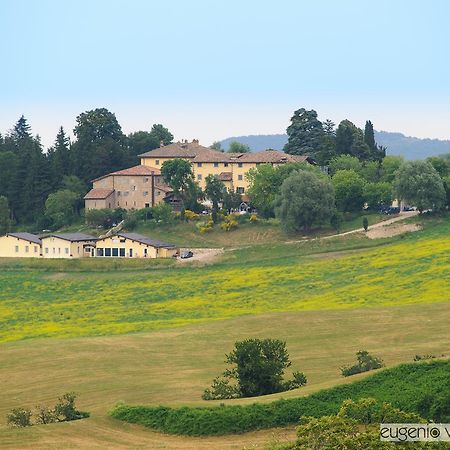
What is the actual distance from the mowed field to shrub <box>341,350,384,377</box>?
1.02 m

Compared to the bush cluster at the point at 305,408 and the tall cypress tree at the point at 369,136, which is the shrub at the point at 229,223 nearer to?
the tall cypress tree at the point at 369,136

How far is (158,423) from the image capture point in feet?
143

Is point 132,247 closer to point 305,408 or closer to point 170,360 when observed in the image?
point 170,360

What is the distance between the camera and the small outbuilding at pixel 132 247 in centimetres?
9800

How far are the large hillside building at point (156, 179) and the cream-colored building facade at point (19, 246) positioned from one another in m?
11.3

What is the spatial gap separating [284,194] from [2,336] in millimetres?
34424

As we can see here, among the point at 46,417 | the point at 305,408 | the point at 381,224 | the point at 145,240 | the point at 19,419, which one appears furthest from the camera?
the point at 145,240

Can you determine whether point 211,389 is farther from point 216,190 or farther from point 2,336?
point 216,190

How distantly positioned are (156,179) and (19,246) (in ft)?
53.5

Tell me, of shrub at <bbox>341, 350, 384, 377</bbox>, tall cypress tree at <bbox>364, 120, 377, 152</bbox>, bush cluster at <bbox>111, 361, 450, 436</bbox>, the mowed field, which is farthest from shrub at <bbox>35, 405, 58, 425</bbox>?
tall cypress tree at <bbox>364, 120, 377, 152</bbox>

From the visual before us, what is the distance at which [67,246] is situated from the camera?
101m

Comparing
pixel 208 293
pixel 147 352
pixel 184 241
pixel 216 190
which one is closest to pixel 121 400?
pixel 147 352

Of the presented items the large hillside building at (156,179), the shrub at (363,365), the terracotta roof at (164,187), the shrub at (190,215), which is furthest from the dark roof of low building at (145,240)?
the shrub at (363,365)

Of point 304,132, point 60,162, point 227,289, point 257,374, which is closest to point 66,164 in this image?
point 60,162
